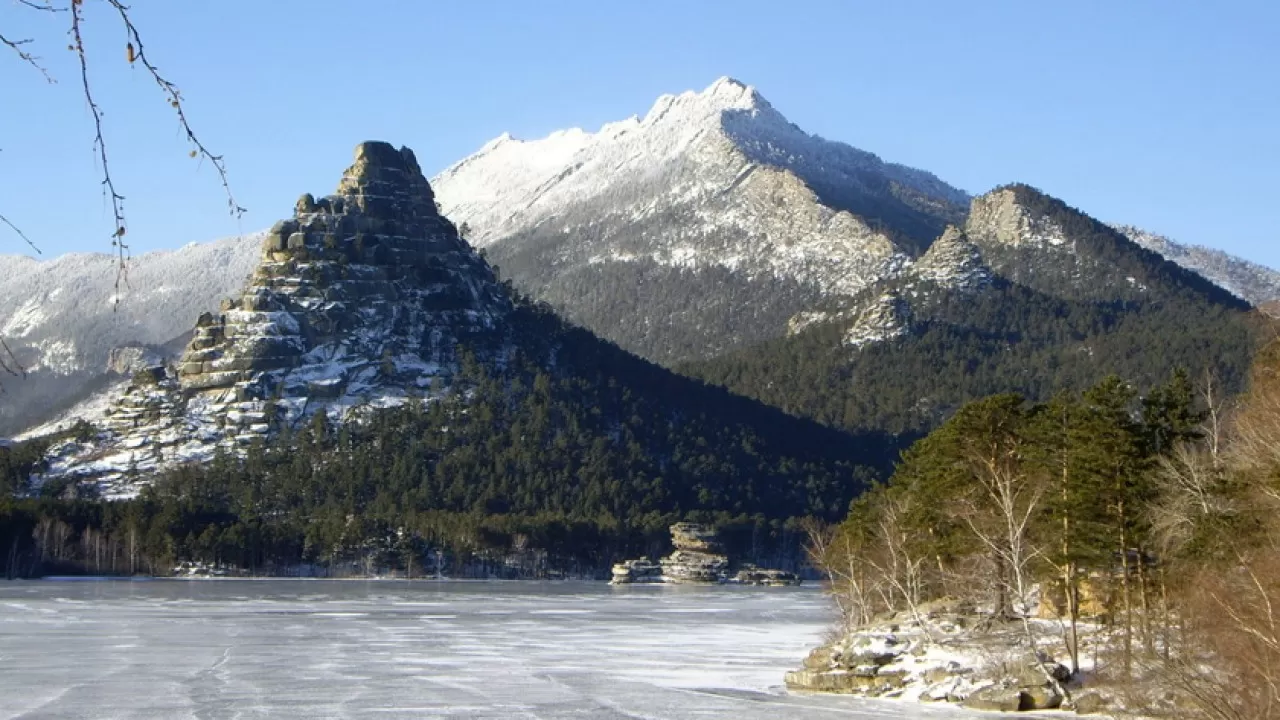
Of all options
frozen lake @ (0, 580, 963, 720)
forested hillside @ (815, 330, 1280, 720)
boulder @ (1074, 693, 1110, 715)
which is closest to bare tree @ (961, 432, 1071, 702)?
forested hillside @ (815, 330, 1280, 720)

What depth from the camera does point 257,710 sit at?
5547cm

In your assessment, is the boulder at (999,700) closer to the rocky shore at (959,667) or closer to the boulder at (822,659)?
the rocky shore at (959,667)

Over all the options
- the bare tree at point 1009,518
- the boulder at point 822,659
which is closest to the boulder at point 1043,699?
the bare tree at point 1009,518

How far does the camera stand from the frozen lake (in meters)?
57.9

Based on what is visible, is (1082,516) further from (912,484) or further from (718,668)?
(912,484)

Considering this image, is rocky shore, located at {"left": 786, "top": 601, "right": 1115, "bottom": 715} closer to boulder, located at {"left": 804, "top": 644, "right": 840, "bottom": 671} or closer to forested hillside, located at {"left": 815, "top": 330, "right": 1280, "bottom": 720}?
boulder, located at {"left": 804, "top": 644, "right": 840, "bottom": 671}

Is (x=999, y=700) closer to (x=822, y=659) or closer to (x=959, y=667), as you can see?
(x=959, y=667)

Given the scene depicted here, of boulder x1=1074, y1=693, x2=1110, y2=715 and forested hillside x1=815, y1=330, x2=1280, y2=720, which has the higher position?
forested hillside x1=815, y1=330, x2=1280, y2=720

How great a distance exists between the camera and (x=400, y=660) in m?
76.9

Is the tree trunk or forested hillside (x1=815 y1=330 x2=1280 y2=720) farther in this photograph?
the tree trunk

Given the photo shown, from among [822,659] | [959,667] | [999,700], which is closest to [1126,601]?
[959,667]

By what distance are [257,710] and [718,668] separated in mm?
26449

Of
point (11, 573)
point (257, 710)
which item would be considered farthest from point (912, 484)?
point (11, 573)

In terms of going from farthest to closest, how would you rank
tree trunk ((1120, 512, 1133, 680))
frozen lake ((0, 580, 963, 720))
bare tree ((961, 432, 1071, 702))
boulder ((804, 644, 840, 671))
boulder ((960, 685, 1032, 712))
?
1. boulder ((804, 644, 840, 671))
2. bare tree ((961, 432, 1071, 702))
3. boulder ((960, 685, 1032, 712))
4. tree trunk ((1120, 512, 1133, 680))
5. frozen lake ((0, 580, 963, 720))
